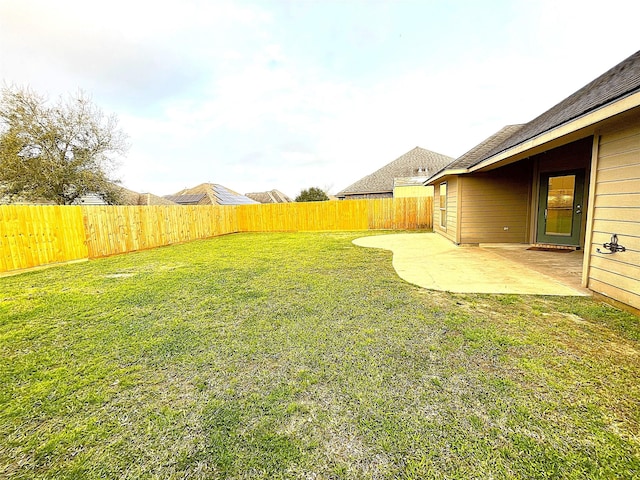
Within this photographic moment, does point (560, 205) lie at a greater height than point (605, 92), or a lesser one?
lesser

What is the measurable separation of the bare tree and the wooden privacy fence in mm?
6539

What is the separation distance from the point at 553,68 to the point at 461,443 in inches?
512

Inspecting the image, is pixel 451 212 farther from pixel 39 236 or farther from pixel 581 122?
pixel 39 236

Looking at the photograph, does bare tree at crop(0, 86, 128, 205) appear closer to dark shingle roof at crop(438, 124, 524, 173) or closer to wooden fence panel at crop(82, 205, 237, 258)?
wooden fence panel at crop(82, 205, 237, 258)

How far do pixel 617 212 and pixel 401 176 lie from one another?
19.4 meters

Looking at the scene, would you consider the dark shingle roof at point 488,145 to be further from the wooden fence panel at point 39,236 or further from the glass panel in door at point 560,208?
the wooden fence panel at point 39,236

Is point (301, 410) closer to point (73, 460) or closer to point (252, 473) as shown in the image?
point (252, 473)

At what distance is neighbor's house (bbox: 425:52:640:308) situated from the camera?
2.85 meters

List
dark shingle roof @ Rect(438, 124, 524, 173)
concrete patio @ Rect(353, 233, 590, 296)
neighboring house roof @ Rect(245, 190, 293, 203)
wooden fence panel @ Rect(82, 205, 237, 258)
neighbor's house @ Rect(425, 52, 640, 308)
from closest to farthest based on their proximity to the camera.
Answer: neighbor's house @ Rect(425, 52, 640, 308) < concrete patio @ Rect(353, 233, 590, 296) < dark shingle roof @ Rect(438, 124, 524, 173) < wooden fence panel @ Rect(82, 205, 237, 258) < neighboring house roof @ Rect(245, 190, 293, 203)

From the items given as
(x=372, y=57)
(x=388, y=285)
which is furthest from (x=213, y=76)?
(x=388, y=285)

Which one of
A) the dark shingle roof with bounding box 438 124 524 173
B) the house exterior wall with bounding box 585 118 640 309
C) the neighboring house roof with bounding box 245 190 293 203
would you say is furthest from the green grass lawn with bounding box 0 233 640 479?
the neighboring house roof with bounding box 245 190 293 203

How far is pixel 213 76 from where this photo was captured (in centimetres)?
1084

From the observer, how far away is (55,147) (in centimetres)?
1257

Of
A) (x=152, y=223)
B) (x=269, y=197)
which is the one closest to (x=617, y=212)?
(x=152, y=223)
